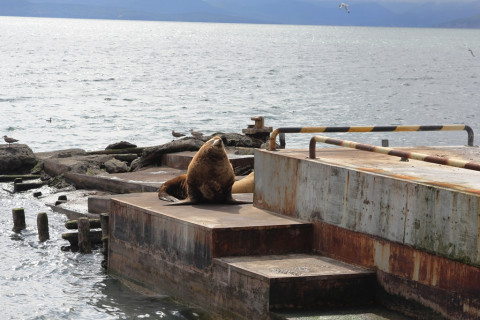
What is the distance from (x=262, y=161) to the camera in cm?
1288

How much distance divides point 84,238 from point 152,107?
45086 mm

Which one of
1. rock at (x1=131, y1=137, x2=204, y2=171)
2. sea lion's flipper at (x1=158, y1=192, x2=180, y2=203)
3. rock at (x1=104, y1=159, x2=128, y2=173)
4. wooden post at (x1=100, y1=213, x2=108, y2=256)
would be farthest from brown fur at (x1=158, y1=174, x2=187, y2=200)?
rock at (x1=104, y1=159, x2=128, y2=173)

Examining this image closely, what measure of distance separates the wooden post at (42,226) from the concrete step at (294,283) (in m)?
8.00

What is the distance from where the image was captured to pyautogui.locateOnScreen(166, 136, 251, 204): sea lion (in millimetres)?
13742

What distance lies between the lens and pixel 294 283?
10.3 metres

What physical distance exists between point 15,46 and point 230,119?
11200 centimetres

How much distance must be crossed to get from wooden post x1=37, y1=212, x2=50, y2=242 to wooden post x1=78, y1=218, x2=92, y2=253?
152 centimetres

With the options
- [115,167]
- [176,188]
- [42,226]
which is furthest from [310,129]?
[115,167]

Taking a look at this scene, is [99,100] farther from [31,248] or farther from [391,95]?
[31,248]

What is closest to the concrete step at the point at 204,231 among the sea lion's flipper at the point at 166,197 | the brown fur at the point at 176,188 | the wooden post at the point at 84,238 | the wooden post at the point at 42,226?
the sea lion's flipper at the point at 166,197

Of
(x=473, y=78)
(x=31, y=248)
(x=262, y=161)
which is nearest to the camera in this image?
(x=262, y=161)

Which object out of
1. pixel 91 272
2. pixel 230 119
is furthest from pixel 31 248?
pixel 230 119

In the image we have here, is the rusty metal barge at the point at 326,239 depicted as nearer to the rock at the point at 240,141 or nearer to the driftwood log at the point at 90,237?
the driftwood log at the point at 90,237

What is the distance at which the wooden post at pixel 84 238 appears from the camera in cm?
1698
